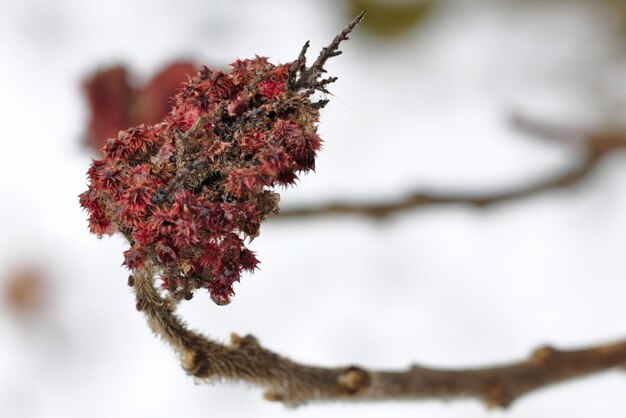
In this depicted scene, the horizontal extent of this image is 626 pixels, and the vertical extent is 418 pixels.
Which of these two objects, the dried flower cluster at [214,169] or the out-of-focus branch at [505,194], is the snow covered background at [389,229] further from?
the dried flower cluster at [214,169]

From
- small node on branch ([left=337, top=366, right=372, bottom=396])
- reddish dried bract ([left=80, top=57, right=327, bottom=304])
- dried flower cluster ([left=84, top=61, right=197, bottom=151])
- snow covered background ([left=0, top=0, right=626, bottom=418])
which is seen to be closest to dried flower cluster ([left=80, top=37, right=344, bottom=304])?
reddish dried bract ([left=80, top=57, right=327, bottom=304])

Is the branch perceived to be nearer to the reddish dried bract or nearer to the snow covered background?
the reddish dried bract

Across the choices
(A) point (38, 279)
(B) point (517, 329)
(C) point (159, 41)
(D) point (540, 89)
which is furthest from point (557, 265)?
(A) point (38, 279)

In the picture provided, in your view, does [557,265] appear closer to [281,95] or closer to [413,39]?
[413,39]

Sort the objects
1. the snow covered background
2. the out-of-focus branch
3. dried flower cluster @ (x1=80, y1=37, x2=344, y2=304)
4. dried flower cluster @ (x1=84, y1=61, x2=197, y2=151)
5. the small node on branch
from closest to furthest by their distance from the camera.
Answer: dried flower cluster @ (x1=80, y1=37, x2=344, y2=304) < the small node on branch < dried flower cluster @ (x1=84, y1=61, x2=197, y2=151) < the out-of-focus branch < the snow covered background

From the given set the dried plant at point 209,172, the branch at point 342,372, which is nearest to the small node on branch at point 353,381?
the branch at point 342,372

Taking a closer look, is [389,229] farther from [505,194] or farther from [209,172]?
[209,172]

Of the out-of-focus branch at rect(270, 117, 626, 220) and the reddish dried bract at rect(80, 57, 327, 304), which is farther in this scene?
the out-of-focus branch at rect(270, 117, 626, 220)
